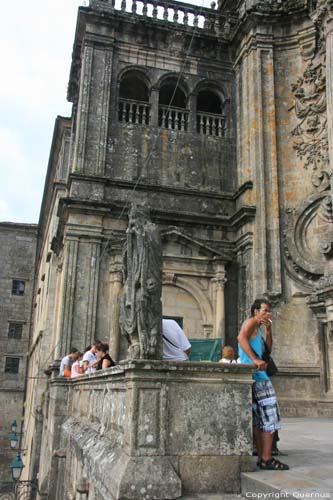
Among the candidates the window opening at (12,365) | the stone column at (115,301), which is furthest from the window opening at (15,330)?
the stone column at (115,301)

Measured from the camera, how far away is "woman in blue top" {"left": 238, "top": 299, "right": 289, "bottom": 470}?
4.97 metres

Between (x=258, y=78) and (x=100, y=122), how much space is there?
551cm

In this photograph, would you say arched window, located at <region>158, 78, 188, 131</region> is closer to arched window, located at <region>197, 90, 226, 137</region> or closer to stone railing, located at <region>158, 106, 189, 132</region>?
stone railing, located at <region>158, 106, 189, 132</region>

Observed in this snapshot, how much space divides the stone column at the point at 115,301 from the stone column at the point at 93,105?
3.09m

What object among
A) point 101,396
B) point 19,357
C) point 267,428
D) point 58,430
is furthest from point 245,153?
point 19,357

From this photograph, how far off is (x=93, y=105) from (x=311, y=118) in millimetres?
7099

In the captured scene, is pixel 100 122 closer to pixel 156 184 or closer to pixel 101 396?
pixel 156 184

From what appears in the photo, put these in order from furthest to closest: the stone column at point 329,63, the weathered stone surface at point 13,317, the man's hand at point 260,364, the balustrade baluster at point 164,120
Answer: the weathered stone surface at point 13,317
the balustrade baluster at point 164,120
the stone column at point 329,63
the man's hand at point 260,364

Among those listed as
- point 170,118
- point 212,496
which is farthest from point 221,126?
point 212,496

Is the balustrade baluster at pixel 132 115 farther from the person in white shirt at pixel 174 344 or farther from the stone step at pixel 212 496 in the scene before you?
the stone step at pixel 212 496

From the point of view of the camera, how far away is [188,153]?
18047mm

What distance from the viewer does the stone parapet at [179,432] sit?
4.46 m

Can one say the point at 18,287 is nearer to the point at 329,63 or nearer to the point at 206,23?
the point at 206,23

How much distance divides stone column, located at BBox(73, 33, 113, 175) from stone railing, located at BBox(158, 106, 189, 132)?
2005 mm
